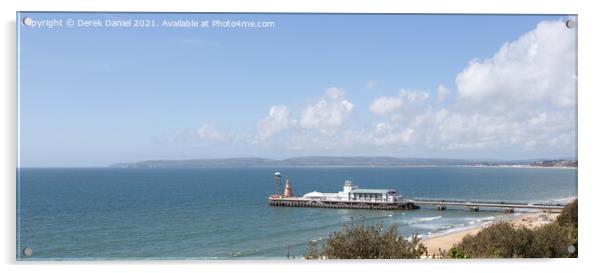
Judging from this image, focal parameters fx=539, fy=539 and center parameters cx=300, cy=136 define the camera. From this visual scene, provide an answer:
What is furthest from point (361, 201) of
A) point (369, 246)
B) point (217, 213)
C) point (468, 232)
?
point (369, 246)

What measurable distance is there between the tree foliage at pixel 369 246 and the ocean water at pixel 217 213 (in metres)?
0.66

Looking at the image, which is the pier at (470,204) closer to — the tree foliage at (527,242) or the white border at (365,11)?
the tree foliage at (527,242)

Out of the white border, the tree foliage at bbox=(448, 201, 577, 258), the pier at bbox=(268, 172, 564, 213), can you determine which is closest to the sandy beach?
the pier at bbox=(268, 172, 564, 213)

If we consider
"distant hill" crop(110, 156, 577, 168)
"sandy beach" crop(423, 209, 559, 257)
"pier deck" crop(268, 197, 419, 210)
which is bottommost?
"sandy beach" crop(423, 209, 559, 257)

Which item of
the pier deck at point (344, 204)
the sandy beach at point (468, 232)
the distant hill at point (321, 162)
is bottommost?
the sandy beach at point (468, 232)

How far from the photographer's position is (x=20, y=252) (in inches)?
226

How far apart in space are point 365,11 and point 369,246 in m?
2.59

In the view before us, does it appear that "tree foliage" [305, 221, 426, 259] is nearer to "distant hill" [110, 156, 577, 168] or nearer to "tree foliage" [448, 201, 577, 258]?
"tree foliage" [448, 201, 577, 258]

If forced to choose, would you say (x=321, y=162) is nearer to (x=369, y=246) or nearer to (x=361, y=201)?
(x=369, y=246)

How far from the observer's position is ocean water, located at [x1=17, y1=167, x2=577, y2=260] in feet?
20.7

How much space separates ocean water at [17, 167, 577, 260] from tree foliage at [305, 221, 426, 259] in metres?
0.66

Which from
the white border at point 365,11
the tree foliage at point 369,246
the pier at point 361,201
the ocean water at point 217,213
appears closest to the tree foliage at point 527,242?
the white border at point 365,11

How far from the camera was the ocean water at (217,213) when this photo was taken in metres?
6.31
